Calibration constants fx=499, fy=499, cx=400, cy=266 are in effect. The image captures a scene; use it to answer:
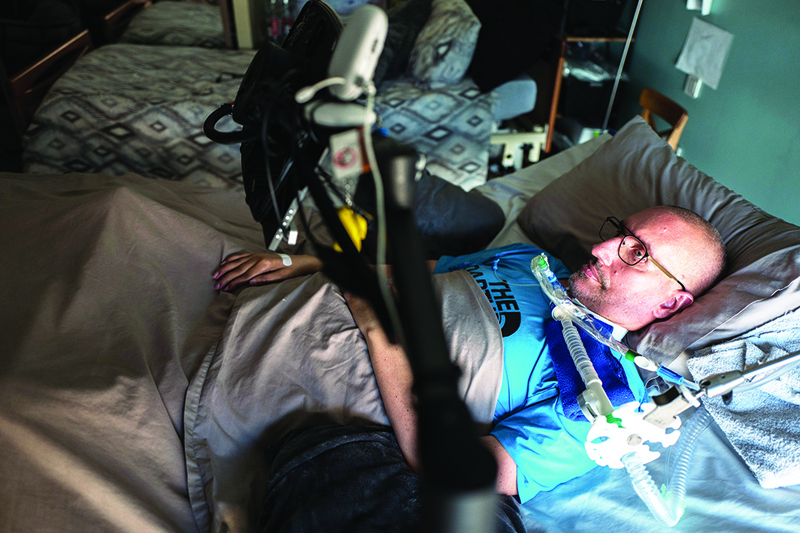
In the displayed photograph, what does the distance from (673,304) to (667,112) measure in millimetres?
1268

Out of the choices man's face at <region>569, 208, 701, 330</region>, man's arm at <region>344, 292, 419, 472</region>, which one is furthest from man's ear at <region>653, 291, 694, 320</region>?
man's arm at <region>344, 292, 419, 472</region>

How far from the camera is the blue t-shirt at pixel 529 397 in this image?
3.63 feet

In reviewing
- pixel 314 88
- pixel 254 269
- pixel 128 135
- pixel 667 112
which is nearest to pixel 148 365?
pixel 254 269

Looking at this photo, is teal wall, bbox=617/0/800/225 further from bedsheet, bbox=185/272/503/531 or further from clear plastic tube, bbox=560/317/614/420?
bedsheet, bbox=185/272/503/531

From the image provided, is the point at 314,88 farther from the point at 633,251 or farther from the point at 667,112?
the point at 667,112

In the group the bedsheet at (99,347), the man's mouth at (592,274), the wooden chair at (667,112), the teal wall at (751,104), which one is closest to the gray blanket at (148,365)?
the bedsheet at (99,347)

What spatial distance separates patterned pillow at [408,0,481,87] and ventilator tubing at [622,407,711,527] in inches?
82.1

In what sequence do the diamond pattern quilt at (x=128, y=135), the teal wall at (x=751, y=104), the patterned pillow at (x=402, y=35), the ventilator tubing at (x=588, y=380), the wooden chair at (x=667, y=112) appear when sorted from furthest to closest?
the patterned pillow at (x=402, y=35) → the diamond pattern quilt at (x=128, y=135) → the wooden chair at (x=667, y=112) → the teal wall at (x=751, y=104) → the ventilator tubing at (x=588, y=380)

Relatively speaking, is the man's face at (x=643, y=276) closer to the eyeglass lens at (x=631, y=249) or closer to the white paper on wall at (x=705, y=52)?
the eyeglass lens at (x=631, y=249)

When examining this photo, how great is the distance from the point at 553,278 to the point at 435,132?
4.94ft

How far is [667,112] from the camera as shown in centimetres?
215

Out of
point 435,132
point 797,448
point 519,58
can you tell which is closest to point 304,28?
point 797,448

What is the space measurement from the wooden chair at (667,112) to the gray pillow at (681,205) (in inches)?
16.9

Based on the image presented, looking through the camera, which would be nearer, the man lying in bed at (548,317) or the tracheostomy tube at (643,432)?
the tracheostomy tube at (643,432)
